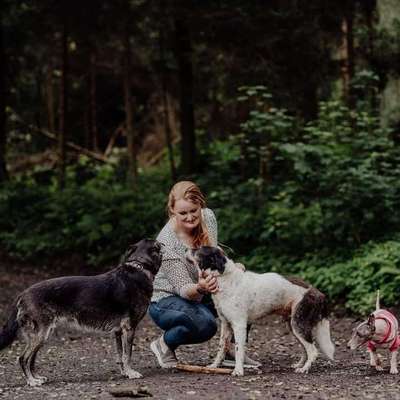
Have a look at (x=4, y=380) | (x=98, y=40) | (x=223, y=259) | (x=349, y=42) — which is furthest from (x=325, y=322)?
(x=98, y=40)

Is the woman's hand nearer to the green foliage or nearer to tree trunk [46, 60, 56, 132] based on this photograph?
the green foliage

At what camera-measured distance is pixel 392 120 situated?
43.2 ft

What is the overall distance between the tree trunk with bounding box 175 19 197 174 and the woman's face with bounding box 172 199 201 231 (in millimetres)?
10752

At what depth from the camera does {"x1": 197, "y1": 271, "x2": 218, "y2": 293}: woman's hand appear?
6555 mm

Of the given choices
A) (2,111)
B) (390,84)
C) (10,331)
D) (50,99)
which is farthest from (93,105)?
(10,331)

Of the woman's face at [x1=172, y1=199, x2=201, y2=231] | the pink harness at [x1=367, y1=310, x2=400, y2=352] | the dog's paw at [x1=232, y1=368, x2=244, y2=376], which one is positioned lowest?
the dog's paw at [x1=232, y1=368, x2=244, y2=376]

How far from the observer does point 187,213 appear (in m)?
6.90

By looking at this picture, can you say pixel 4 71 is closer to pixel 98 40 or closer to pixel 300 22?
pixel 98 40

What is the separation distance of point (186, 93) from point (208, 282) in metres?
12.0

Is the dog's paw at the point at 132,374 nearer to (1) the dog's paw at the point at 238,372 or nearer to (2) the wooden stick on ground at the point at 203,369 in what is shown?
(2) the wooden stick on ground at the point at 203,369

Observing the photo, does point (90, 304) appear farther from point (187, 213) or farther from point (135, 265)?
point (187, 213)

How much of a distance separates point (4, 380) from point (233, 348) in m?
2.28

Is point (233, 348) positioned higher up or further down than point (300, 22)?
further down

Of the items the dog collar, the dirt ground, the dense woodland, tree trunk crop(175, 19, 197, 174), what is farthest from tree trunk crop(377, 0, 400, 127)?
the dog collar
